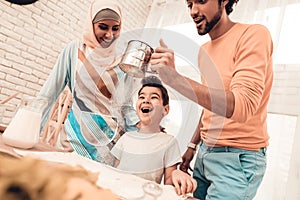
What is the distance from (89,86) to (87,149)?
10.1 inches

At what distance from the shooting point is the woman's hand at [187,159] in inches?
34.7

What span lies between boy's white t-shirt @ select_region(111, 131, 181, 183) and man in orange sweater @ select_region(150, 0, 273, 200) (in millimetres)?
65

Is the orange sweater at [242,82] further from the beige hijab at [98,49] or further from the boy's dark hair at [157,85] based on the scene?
the beige hijab at [98,49]

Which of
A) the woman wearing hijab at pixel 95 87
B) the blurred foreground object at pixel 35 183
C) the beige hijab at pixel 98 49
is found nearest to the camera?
the blurred foreground object at pixel 35 183

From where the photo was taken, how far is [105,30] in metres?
1.15

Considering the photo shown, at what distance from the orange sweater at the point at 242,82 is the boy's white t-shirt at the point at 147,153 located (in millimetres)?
138

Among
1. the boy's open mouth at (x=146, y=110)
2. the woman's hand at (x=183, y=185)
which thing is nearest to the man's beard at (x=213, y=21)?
the boy's open mouth at (x=146, y=110)

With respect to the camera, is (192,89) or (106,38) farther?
(106,38)

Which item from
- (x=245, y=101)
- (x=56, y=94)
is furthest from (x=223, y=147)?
(x=56, y=94)

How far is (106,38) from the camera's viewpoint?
3.80 feet

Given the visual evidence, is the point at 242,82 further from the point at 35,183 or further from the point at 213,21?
the point at 35,183

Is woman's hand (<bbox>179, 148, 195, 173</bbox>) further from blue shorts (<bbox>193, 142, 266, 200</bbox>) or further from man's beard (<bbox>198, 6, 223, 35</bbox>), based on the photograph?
man's beard (<bbox>198, 6, 223, 35</bbox>)

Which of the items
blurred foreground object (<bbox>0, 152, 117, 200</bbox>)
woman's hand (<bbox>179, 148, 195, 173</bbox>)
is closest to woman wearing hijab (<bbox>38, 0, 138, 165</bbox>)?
woman's hand (<bbox>179, 148, 195, 173</bbox>)

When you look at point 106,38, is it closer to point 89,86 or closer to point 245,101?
point 89,86
